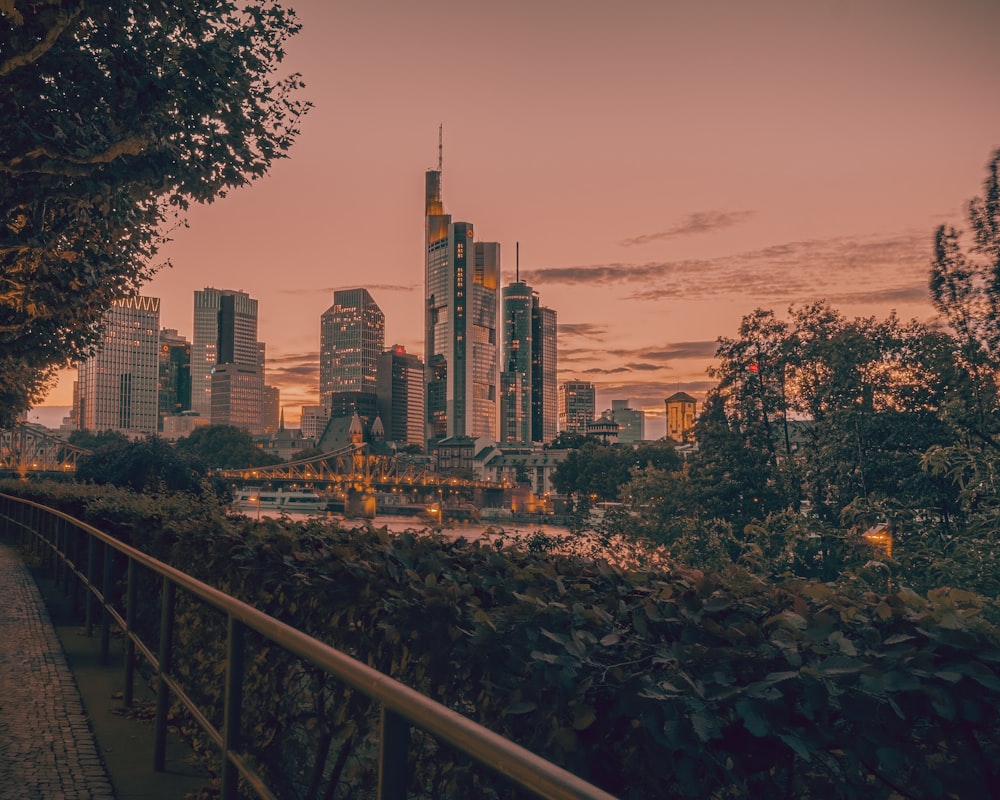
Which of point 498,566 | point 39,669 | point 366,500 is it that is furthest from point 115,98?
point 366,500

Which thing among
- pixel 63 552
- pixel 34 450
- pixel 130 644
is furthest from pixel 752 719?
pixel 34 450

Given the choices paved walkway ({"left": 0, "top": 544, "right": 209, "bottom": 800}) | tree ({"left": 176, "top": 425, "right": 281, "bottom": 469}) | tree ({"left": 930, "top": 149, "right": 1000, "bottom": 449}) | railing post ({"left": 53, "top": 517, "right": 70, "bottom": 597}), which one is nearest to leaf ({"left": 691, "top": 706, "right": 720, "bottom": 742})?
paved walkway ({"left": 0, "top": 544, "right": 209, "bottom": 800})

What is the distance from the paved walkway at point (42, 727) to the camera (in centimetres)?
457

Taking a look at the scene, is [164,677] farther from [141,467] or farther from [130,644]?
[141,467]

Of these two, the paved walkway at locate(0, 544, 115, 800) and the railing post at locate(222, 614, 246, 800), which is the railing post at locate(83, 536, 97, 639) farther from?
the railing post at locate(222, 614, 246, 800)

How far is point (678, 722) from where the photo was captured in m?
2.17

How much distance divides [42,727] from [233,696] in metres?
3.12

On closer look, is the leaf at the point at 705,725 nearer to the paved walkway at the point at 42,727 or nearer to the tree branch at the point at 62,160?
the paved walkway at the point at 42,727

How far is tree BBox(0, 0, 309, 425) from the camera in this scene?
34.8 feet

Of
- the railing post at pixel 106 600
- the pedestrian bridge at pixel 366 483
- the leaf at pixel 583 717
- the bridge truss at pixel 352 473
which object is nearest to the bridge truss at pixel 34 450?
the bridge truss at pixel 352 473

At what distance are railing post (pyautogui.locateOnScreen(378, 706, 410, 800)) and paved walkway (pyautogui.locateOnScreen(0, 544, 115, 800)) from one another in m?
3.22

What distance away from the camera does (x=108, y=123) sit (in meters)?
11.4

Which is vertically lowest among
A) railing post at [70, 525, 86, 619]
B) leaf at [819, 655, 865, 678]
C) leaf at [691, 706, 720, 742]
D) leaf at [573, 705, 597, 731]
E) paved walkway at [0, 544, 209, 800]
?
paved walkway at [0, 544, 209, 800]

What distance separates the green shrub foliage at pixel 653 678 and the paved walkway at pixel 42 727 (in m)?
1.31
